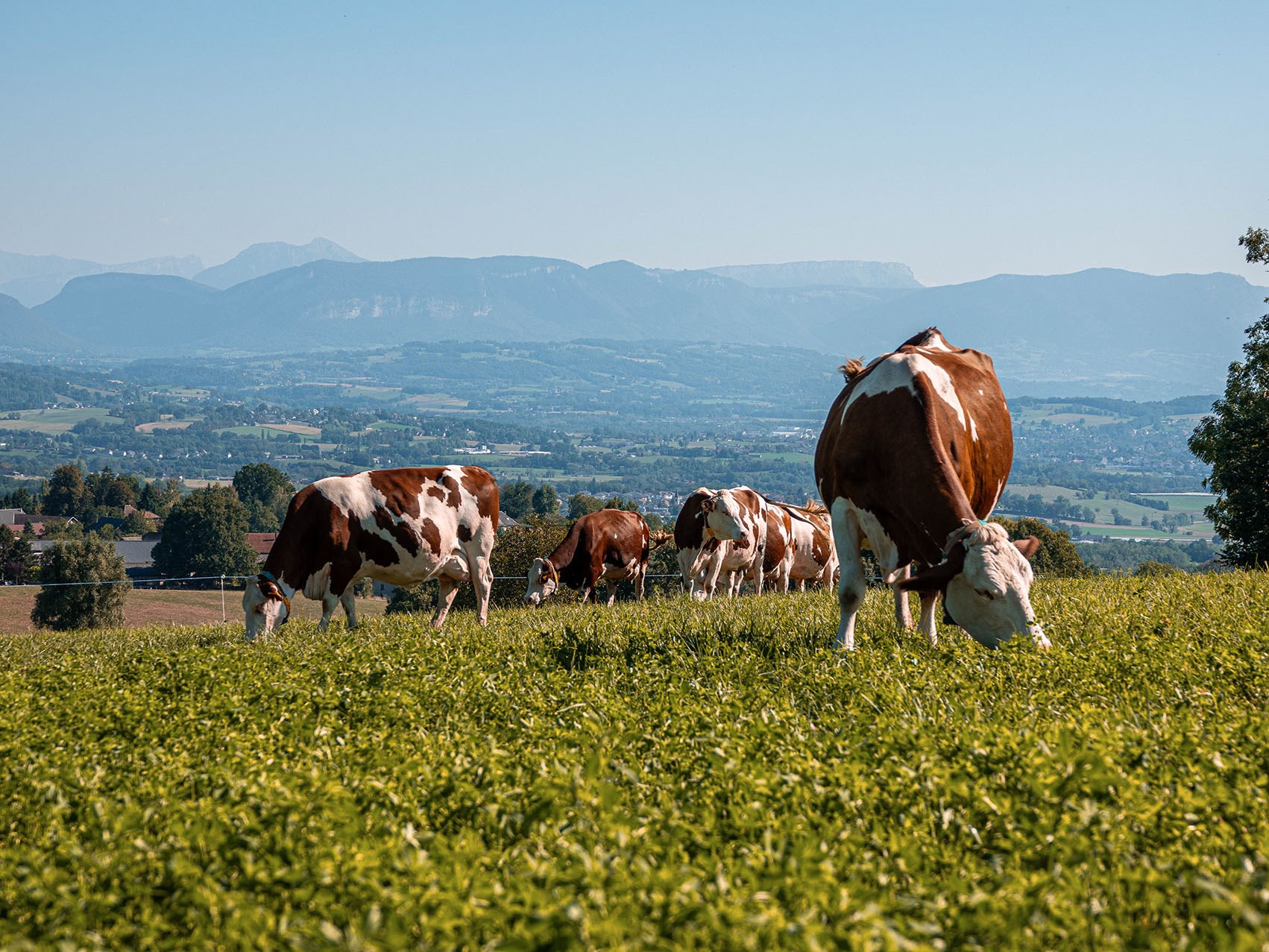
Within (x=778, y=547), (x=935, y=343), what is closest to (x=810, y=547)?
(x=778, y=547)

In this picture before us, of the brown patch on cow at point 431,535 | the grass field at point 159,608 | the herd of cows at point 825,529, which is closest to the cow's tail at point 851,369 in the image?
the herd of cows at point 825,529

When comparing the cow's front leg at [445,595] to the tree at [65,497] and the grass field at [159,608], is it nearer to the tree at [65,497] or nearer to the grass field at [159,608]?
the grass field at [159,608]

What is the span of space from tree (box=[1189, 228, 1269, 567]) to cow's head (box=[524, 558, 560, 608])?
16.0m

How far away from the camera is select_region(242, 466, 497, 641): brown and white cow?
1802cm

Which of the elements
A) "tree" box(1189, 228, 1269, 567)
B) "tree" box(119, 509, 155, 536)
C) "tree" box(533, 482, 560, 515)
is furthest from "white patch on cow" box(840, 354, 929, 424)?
"tree" box(119, 509, 155, 536)

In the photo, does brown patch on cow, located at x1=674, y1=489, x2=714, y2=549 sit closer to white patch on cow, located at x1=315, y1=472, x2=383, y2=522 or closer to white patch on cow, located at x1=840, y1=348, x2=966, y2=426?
white patch on cow, located at x1=315, y1=472, x2=383, y2=522

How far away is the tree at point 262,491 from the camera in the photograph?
139000mm

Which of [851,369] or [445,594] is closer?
[851,369]

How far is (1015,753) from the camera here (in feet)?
17.5

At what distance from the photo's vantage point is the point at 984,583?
9461 mm

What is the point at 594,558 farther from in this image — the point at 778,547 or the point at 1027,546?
the point at 1027,546

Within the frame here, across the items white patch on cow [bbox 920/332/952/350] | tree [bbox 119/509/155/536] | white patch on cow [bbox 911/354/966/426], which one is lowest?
tree [bbox 119/509/155/536]

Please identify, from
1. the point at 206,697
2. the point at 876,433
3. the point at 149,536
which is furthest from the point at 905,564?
the point at 149,536

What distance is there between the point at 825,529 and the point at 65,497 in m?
149
